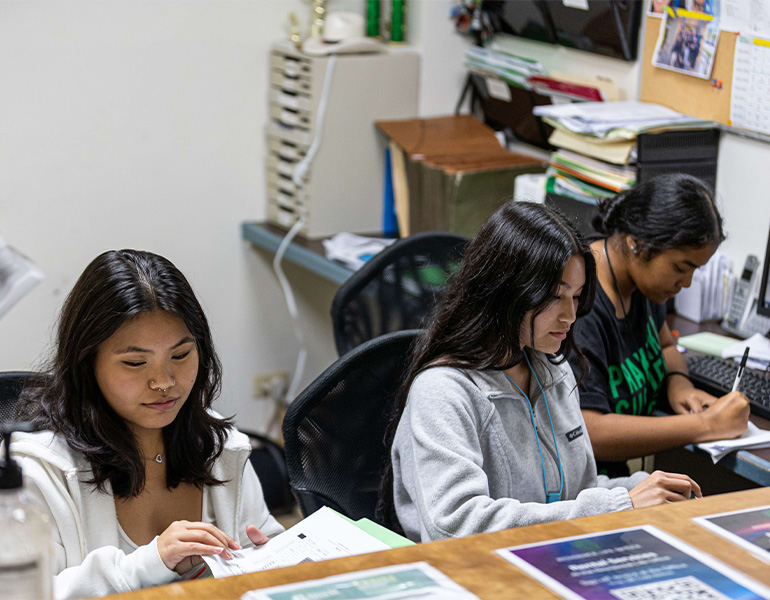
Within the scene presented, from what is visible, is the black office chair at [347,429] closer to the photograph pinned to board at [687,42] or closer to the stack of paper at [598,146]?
the stack of paper at [598,146]

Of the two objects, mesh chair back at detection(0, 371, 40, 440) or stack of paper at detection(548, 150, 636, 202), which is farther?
stack of paper at detection(548, 150, 636, 202)

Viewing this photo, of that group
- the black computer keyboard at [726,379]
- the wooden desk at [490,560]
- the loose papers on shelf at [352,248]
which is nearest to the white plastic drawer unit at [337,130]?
the loose papers on shelf at [352,248]

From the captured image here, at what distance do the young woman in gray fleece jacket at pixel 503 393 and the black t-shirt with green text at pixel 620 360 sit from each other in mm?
268

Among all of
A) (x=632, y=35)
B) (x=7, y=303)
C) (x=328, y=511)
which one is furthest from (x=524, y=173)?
(x=7, y=303)

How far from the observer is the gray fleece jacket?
1.29m

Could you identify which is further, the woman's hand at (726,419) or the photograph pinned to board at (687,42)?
the photograph pinned to board at (687,42)

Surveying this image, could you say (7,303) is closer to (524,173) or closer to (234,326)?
(524,173)

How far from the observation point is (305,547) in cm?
117

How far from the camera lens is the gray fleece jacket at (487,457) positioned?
4.24ft

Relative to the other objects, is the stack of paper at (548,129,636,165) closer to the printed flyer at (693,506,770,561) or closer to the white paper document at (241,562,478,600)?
the printed flyer at (693,506,770,561)

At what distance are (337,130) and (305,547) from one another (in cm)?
199

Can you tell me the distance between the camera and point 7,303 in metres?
0.68

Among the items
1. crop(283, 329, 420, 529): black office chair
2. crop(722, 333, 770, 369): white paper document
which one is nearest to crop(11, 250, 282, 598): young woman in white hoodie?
crop(283, 329, 420, 529): black office chair

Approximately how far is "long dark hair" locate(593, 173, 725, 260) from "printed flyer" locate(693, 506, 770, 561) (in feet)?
2.55
